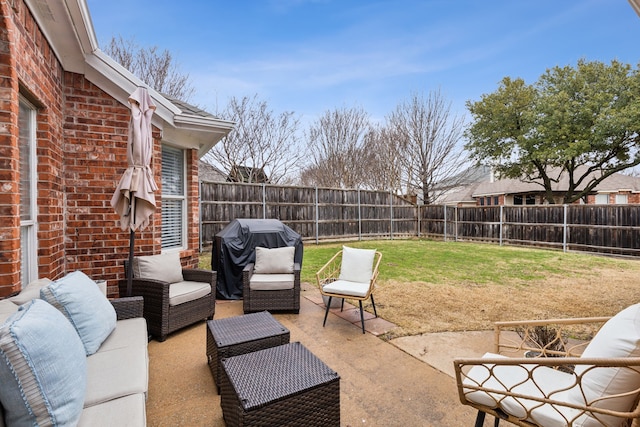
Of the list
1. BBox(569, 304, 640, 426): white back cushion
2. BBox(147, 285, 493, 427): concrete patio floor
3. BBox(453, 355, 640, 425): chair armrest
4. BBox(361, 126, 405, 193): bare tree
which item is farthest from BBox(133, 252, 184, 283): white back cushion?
BBox(361, 126, 405, 193): bare tree

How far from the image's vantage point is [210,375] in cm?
279

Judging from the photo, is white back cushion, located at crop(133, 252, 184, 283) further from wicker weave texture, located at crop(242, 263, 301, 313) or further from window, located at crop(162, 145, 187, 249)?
window, located at crop(162, 145, 187, 249)

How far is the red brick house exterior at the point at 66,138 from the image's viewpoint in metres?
2.51

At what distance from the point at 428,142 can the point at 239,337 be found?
17102mm

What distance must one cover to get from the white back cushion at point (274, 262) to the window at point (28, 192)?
8.25 feet

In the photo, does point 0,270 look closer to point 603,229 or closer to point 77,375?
point 77,375

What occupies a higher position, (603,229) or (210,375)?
(603,229)

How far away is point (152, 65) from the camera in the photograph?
46.1ft

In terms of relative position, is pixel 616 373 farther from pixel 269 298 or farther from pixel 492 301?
pixel 492 301

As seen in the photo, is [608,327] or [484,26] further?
[484,26]

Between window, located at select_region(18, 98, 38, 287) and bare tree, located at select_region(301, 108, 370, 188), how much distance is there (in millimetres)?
16527

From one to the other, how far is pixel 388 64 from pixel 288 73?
4692 mm

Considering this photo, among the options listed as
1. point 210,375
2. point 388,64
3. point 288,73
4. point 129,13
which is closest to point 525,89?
point 388,64

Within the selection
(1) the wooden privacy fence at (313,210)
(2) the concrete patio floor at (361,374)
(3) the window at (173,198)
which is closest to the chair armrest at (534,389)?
(2) the concrete patio floor at (361,374)
